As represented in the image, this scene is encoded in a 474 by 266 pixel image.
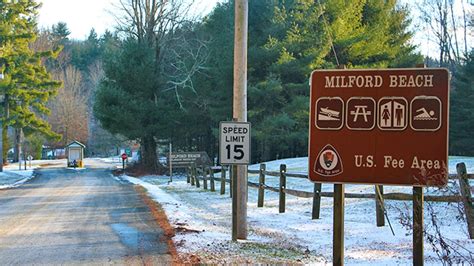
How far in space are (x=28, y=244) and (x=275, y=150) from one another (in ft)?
113

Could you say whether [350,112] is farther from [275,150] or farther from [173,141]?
[173,141]

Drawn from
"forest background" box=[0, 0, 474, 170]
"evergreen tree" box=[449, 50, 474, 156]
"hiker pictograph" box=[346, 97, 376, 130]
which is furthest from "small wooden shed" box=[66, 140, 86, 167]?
"hiker pictograph" box=[346, 97, 376, 130]

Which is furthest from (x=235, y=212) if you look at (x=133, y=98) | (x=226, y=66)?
(x=133, y=98)

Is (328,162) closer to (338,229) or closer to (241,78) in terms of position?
(338,229)

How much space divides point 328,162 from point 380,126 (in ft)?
2.54

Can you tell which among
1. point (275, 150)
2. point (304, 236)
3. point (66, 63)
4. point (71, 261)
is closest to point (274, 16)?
point (275, 150)

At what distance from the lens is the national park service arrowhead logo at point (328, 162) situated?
7246mm

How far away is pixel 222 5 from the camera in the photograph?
44688 millimetres

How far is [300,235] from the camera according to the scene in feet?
37.9

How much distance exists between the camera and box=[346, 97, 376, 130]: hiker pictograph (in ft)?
23.4

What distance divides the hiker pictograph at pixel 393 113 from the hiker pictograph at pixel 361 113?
0.11m

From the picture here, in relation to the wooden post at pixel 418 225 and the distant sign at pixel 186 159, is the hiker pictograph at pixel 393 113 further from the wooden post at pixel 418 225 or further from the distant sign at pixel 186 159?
the distant sign at pixel 186 159

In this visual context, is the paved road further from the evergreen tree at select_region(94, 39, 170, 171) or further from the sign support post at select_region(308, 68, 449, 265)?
the evergreen tree at select_region(94, 39, 170, 171)

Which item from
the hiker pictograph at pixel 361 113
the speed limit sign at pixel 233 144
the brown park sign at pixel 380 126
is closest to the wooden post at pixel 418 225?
the brown park sign at pixel 380 126
